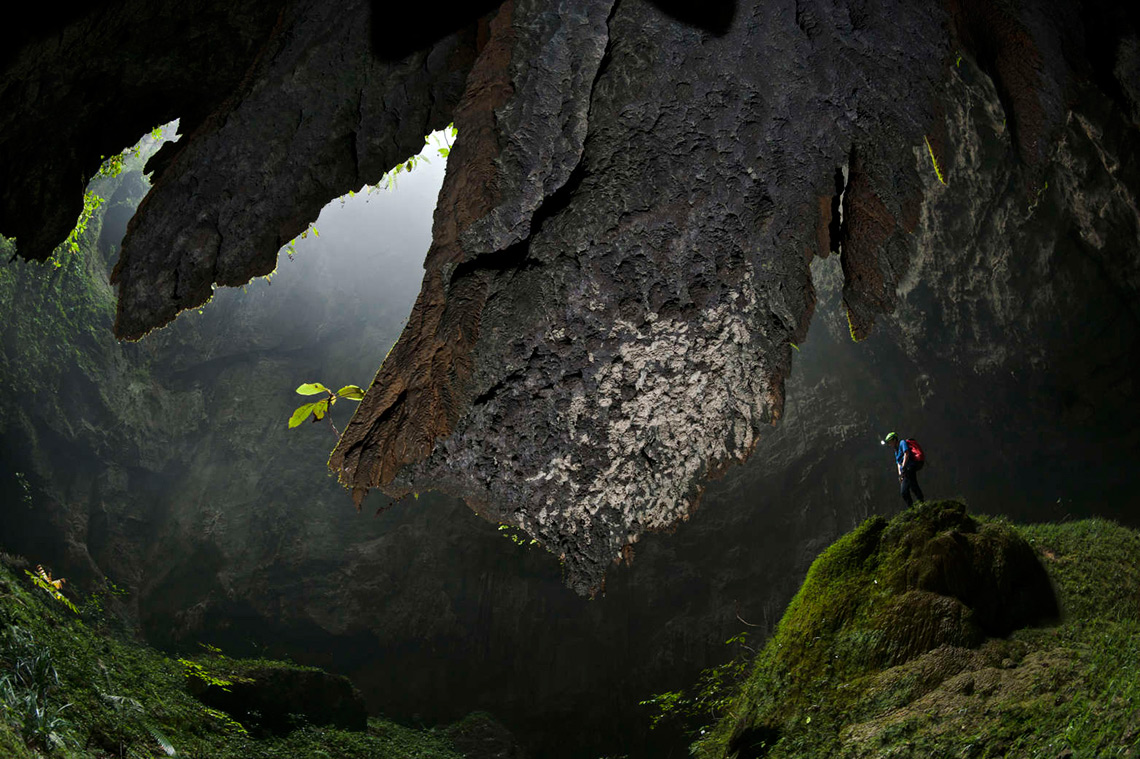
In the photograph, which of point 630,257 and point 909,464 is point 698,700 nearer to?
point 909,464

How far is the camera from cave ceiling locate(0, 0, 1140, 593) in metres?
1.38

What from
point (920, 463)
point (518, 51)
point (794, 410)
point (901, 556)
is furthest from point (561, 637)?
point (518, 51)

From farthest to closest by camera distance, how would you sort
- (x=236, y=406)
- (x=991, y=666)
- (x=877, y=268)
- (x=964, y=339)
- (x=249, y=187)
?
(x=236, y=406)
(x=964, y=339)
(x=991, y=666)
(x=249, y=187)
(x=877, y=268)

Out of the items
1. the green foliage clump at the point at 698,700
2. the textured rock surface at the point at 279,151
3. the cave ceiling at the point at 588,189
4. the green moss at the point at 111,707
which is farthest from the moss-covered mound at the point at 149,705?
the green foliage clump at the point at 698,700

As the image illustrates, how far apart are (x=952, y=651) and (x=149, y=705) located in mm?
4797

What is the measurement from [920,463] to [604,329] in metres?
6.09

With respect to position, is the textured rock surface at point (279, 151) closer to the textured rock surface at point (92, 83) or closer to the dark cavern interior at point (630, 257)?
the dark cavern interior at point (630, 257)

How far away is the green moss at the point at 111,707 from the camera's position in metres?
2.37

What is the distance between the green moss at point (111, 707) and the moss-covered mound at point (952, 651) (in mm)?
3072

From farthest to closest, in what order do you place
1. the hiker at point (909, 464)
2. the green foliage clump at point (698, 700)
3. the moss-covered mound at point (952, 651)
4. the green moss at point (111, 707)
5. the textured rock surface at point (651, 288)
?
the green foliage clump at point (698, 700), the hiker at point (909, 464), the green moss at point (111, 707), the moss-covered mound at point (952, 651), the textured rock surface at point (651, 288)

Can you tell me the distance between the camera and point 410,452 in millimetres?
1332

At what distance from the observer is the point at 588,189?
150 cm

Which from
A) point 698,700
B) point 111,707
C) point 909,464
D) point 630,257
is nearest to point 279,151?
point 630,257

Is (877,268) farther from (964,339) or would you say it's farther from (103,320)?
(103,320)
